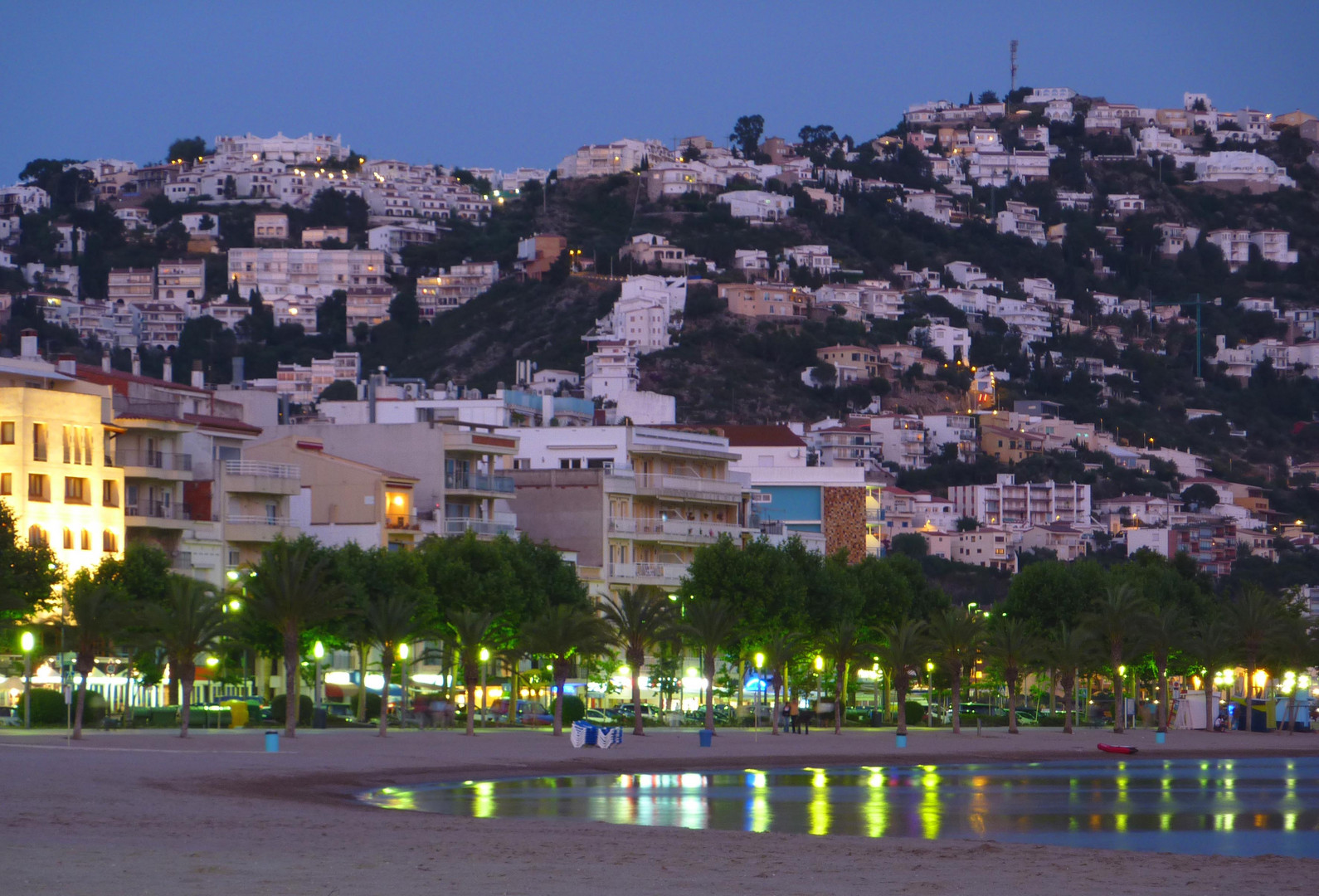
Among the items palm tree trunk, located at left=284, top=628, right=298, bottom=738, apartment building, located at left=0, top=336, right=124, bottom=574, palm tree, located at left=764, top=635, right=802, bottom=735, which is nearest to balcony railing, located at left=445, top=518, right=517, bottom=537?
palm tree, located at left=764, top=635, right=802, bottom=735

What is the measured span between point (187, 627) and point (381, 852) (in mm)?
27127

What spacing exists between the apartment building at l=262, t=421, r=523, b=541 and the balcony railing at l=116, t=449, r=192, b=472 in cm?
865

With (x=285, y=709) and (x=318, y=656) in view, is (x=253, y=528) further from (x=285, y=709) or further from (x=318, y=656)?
(x=318, y=656)

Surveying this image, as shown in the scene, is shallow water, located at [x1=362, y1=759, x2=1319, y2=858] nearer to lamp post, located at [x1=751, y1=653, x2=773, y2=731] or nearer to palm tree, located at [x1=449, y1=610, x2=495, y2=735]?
palm tree, located at [x1=449, y1=610, x2=495, y2=735]

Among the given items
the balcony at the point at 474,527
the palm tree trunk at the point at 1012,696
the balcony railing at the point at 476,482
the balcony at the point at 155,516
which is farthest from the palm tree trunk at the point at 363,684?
the palm tree trunk at the point at 1012,696

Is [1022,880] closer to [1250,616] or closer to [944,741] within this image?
[944,741]

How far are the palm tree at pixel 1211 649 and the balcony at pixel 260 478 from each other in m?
37.2

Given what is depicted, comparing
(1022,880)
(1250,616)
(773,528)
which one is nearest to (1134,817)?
(1022,880)

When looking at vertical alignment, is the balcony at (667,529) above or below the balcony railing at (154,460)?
below

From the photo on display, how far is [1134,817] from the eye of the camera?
3988 centimetres

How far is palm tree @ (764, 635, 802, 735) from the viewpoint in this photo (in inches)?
2840

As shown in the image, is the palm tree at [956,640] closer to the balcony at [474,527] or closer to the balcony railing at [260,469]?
the balcony at [474,527]

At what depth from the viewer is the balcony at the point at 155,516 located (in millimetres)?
76375

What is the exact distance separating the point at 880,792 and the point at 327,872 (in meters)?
21.9
